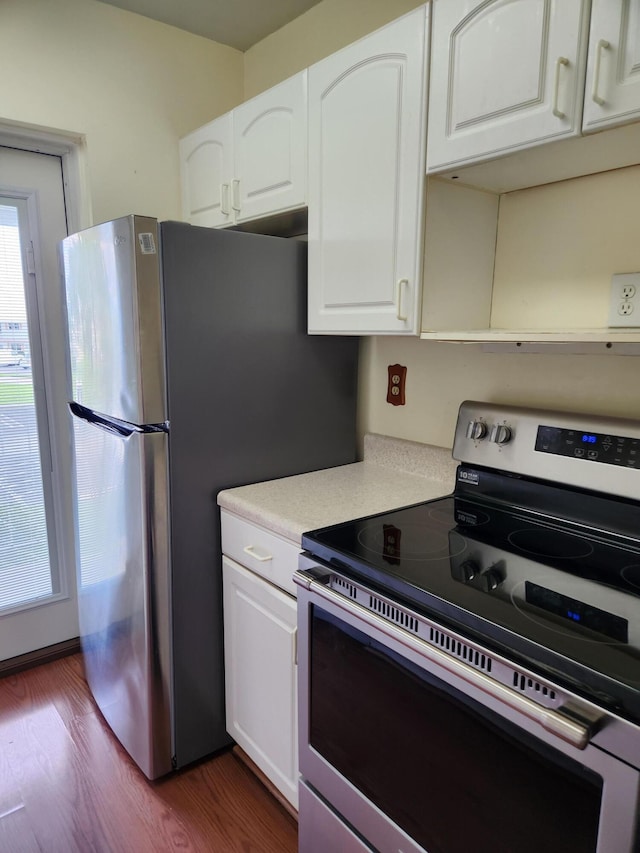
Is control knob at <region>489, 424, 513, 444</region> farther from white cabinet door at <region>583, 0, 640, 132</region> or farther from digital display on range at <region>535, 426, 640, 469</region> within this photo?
white cabinet door at <region>583, 0, 640, 132</region>

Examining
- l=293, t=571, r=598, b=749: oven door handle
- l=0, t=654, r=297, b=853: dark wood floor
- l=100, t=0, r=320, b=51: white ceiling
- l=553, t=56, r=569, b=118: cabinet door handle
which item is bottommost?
l=0, t=654, r=297, b=853: dark wood floor

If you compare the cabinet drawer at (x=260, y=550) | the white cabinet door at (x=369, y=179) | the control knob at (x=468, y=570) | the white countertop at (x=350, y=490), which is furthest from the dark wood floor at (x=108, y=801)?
the white cabinet door at (x=369, y=179)

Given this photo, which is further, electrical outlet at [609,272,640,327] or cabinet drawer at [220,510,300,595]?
cabinet drawer at [220,510,300,595]

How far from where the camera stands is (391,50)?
1275 mm

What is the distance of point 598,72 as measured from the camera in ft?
3.08

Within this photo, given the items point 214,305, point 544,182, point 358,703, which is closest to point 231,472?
point 214,305

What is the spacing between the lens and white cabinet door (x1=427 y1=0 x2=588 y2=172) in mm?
979

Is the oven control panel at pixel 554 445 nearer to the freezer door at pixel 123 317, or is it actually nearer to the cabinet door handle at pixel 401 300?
the cabinet door handle at pixel 401 300

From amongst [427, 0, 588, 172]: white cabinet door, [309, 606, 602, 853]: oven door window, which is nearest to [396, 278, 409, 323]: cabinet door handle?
[427, 0, 588, 172]: white cabinet door

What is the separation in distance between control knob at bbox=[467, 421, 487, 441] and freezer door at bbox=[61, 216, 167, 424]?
810mm

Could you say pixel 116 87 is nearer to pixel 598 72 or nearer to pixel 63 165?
pixel 63 165

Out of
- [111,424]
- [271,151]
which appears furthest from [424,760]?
[271,151]

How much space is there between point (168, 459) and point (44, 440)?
998 mm

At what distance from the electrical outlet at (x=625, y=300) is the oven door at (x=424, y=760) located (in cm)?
84
